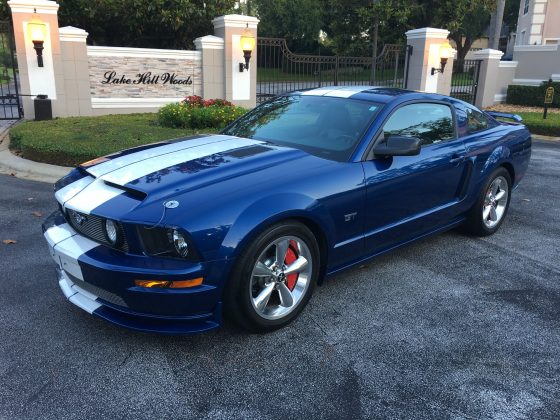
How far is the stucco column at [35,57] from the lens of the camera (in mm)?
11133

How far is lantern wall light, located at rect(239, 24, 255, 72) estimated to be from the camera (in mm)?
13852

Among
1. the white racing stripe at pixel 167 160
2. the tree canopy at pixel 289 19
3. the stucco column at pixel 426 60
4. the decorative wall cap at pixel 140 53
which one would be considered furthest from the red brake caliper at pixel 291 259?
the stucco column at pixel 426 60

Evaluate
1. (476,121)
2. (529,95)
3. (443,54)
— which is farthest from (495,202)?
(529,95)

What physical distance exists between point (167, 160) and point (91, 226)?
0.74 metres

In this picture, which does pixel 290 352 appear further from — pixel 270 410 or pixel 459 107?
pixel 459 107

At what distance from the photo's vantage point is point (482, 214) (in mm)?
5066

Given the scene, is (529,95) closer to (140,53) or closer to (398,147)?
(140,53)

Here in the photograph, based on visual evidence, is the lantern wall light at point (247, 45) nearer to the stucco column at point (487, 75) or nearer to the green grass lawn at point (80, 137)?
the green grass lawn at point (80, 137)

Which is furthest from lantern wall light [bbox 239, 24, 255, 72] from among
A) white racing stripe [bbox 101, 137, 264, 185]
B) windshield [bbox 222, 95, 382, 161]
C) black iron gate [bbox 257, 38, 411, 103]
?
white racing stripe [bbox 101, 137, 264, 185]

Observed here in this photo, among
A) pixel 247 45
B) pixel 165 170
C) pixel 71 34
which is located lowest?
pixel 165 170

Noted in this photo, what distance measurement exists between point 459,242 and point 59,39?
414 inches

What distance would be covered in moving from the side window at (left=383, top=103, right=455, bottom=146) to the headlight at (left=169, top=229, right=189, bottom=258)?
75.9 inches

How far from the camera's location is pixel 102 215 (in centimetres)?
292

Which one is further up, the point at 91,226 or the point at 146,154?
the point at 146,154
